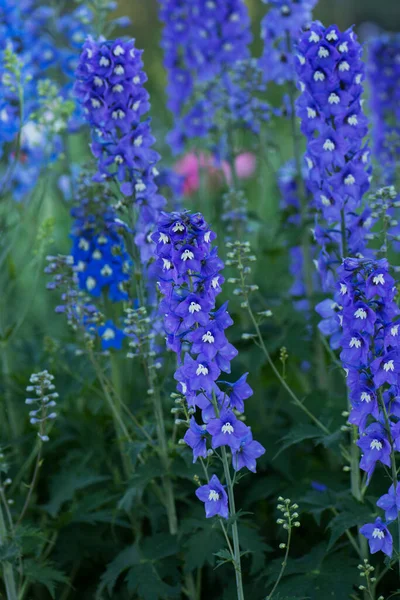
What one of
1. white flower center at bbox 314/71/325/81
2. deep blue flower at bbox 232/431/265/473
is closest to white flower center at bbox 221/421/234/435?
deep blue flower at bbox 232/431/265/473

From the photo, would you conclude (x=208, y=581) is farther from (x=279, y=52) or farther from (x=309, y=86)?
(x=279, y=52)

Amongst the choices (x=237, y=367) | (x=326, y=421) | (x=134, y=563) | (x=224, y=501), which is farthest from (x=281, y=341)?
(x=224, y=501)

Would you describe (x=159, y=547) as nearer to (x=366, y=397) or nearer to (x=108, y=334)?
(x=108, y=334)

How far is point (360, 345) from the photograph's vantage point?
8.36ft

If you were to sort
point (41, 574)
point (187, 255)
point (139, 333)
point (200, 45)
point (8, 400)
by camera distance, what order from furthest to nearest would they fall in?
point (200, 45) → point (8, 400) → point (139, 333) → point (41, 574) → point (187, 255)

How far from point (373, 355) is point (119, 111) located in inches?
58.6

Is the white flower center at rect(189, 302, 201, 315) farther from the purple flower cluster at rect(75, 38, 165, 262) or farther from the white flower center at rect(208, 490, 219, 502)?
the purple flower cluster at rect(75, 38, 165, 262)

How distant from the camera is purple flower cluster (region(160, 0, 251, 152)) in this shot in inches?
187

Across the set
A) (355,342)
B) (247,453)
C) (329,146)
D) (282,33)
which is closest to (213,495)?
(247,453)

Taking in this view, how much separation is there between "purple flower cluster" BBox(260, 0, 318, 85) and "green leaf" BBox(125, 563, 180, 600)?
2.66m

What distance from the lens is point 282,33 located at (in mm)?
4398

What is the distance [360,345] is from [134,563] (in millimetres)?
1492

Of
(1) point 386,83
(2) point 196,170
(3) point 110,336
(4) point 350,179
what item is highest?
(1) point 386,83

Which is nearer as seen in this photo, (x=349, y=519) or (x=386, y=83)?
(x=349, y=519)
